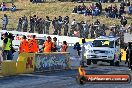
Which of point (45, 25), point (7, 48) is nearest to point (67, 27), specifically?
point (45, 25)

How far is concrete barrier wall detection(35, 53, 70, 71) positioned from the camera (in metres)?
24.8

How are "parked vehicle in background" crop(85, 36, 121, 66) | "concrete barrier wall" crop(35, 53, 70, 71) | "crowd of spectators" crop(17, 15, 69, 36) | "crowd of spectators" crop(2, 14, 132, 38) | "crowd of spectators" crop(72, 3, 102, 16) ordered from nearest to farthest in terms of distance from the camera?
"concrete barrier wall" crop(35, 53, 70, 71) < "parked vehicle in background" crop(85, 36, 121, 66) < "crowd of spectators" crop(2, 14, 132, 38) < "crowd of spectators" crop(17, 15, 69, 36) < "crowd of spectators" crop(72, 3, 102, 16)

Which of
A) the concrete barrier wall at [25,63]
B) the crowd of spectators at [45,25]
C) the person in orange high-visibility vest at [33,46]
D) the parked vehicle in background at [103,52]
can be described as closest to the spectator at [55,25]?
the crowd of spectators at [45,25]

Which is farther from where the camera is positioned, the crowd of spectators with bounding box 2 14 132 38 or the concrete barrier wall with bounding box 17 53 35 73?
the crowd of spectators with bounding box 2 14 132 38

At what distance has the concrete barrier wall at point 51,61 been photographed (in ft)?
81.5

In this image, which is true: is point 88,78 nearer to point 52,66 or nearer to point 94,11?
point 52,66

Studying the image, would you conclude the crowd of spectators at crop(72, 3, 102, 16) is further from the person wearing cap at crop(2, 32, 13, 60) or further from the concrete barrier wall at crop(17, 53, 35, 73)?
the concrete barrier wall at crop(17, 53, 35, 73)

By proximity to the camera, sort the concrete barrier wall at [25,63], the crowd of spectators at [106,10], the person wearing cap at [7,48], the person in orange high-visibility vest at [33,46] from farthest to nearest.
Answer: the crowd of spectators at [106,10], the person in orange high-visibility vest at [33,46], the person wearing cap at [7,48], the concrete barrier wall at [25,63]

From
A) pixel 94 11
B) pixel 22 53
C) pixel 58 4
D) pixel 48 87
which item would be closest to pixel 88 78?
pixel 48 87

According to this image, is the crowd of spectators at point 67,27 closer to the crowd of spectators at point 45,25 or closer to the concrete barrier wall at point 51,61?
the crowd of spectators at point 45,25

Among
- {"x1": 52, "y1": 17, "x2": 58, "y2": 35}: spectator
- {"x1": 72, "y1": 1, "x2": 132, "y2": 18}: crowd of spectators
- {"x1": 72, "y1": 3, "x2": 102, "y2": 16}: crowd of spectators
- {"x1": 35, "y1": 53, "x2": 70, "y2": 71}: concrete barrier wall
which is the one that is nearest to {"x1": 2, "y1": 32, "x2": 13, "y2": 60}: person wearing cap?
{"x1": 35, "y1": 53, "x2": 70, "y2": 71}: concrete barrier wall

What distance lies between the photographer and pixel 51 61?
2586 cm

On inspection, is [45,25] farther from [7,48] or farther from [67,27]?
[7,48]

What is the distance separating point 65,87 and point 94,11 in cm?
3208
